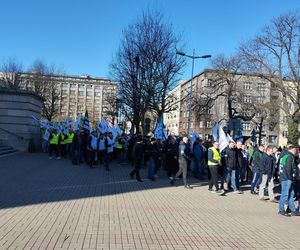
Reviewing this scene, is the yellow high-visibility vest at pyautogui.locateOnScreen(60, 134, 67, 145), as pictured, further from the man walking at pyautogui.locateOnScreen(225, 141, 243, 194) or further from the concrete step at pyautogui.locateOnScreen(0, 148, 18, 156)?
the man walking at pyautogui.locateOnScreen(225, 141, 243, 194)

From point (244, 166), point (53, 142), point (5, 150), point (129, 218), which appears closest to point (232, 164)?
point (244, 166)

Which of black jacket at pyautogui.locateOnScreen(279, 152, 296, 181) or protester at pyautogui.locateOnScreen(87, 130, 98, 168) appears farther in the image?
protester at pyautogui.locateOnScreen(87, 130, 98, 168)

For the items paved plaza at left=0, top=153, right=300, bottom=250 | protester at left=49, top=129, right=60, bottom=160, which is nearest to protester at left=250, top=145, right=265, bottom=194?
paved plaza at left=0, top=153, right=300, bottom=250

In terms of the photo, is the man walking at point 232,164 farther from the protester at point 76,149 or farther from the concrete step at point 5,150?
the concrete step at point 5,150

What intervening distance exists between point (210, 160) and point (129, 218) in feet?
18.3

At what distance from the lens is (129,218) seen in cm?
834

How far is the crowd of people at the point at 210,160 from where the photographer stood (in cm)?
1060

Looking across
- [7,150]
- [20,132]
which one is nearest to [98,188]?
[7,150]

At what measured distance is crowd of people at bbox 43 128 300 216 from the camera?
10.6 metres

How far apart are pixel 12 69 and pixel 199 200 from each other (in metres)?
48.1

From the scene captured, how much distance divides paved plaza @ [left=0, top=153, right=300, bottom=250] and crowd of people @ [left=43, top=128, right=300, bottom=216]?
0.70 m

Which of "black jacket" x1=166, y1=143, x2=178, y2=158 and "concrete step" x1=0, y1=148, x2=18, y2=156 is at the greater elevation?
"black jacket" x1=166, y1=143, x2=178, y2=158

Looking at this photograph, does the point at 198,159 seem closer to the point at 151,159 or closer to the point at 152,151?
the point at 152,151

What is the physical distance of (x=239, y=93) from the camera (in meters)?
44.6
